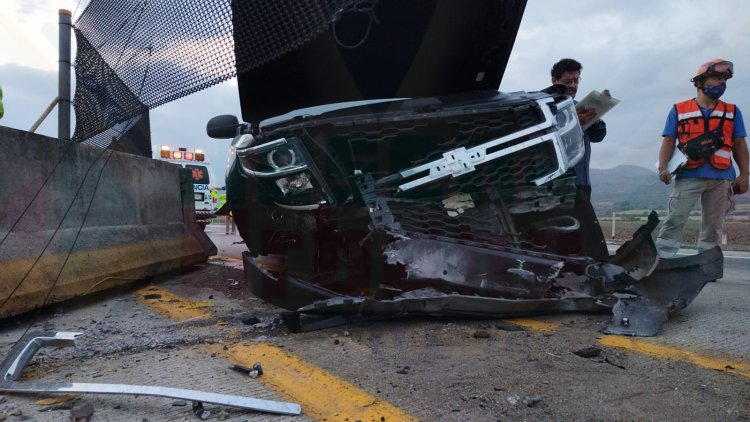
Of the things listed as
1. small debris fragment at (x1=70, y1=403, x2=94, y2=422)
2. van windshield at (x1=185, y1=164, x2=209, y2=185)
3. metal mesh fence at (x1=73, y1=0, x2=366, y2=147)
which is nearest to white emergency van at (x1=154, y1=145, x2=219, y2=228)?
van windshield at (x1=185, y1=164, x2=209, y2=185)

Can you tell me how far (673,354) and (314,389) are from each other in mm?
1709

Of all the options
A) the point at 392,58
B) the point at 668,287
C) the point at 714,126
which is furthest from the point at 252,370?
the point at 714,126

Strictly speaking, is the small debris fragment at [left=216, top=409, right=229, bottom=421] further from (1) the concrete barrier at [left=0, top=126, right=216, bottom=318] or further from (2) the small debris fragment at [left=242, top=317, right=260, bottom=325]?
(1) the concrete barrier at [left=0, top=126, right=216, bottom=318]

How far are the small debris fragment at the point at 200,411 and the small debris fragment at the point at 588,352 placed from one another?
1.67 meters

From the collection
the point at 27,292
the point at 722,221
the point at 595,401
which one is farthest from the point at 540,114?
the point at 27,292

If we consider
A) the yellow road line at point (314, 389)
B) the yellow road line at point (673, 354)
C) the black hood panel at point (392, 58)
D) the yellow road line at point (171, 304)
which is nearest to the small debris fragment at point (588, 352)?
the yellow road line at point (673, 354)

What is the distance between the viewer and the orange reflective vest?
3.85m

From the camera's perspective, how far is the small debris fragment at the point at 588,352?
229cm

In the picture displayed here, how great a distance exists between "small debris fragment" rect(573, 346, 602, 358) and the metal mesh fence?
255 centimetres

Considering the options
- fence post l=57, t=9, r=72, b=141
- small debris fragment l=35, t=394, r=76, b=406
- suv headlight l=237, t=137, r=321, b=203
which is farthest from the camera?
fence post l=57, t=9, r=72, b=141

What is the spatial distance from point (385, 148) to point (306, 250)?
97 cm

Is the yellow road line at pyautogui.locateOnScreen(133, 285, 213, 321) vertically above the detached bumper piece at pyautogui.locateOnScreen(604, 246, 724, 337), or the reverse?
the detached bumper piece at pyautogui.locateOnScreen(604, 246, 724, 337)

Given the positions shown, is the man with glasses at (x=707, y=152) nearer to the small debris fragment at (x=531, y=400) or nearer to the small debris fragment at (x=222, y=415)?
the small debris fragment at (x=531, y=400)

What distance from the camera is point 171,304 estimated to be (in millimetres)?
3713
